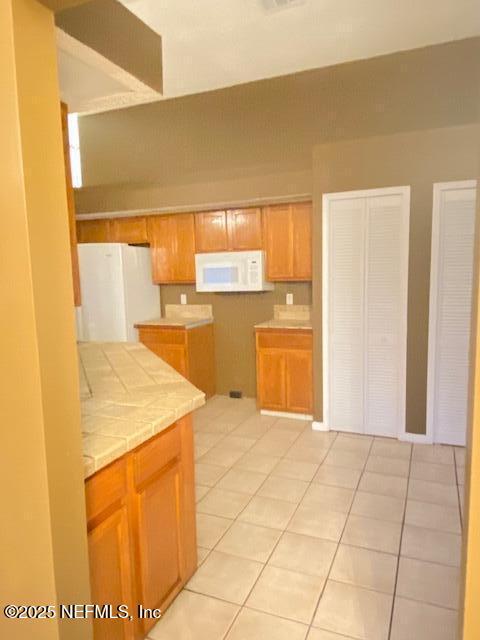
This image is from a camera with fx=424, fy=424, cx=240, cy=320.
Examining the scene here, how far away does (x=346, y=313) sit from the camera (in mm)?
3639

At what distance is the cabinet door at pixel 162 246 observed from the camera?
4.77 meters

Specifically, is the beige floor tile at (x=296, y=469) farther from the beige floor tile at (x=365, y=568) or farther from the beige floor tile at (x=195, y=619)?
the beige floor tile at (x=195, y=619)

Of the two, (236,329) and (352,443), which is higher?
(236,329)

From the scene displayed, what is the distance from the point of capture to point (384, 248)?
11.3 ft

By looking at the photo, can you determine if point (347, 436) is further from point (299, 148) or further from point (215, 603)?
point (299, 148)

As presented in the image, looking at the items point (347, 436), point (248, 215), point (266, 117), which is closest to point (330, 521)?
point (347, 436)

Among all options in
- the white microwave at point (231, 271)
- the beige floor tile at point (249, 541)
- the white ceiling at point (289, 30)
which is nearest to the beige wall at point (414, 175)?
the white microwave at point (231, 271)

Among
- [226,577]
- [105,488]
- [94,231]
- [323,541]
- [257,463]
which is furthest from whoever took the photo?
[94,231]

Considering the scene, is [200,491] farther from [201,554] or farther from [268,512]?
[201,554]

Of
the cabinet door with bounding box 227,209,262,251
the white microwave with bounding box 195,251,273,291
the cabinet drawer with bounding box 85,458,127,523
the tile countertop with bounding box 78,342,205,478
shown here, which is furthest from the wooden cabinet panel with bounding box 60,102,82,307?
the cabinet door with bounding box 227,209,262,251

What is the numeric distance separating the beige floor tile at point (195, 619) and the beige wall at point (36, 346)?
0.66 metres

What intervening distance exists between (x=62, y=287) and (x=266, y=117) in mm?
3941

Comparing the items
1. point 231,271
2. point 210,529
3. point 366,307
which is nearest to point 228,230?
point 231,271

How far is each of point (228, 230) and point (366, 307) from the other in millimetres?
1729
